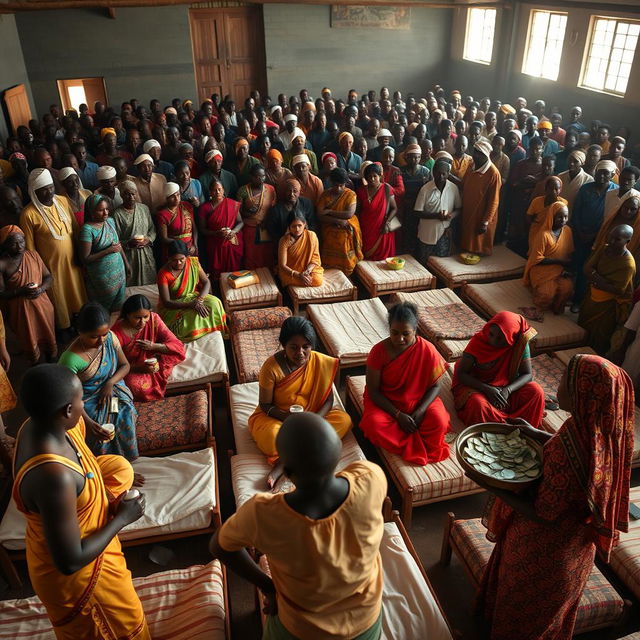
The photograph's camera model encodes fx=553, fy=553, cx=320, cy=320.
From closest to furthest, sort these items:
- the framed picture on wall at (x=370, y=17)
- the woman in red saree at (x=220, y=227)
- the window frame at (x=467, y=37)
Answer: the woman in red saree at (x=220, y=227)
the window frame at (x=467, y=37)
the framed picture on wall at (x=370, y=17)

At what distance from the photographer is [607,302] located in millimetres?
5547

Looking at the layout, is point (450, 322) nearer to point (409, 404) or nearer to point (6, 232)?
point (409, 404)

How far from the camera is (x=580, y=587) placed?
267cm

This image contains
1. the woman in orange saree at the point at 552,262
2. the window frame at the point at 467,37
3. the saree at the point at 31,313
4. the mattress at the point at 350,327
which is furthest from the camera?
the window frame at the point at 467,37

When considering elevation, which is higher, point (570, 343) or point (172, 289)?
point (172, 289)

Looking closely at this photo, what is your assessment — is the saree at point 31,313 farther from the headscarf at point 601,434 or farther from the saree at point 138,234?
the headscarf at point 601,434

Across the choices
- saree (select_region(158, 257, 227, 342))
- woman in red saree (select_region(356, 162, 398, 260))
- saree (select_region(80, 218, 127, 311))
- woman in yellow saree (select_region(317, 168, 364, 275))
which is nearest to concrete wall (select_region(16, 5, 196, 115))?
woman in red saree (select_region(356, 162, 398, 260))

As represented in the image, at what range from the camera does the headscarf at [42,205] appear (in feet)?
18.0

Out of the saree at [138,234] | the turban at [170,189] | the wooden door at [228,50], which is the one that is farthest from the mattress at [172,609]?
the wooden door at [228,50]

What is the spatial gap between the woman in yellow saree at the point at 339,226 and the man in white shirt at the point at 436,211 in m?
0.87

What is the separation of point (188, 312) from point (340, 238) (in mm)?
2290

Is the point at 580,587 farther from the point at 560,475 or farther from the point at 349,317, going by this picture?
the point at 349,317

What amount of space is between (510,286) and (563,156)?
2955 mm

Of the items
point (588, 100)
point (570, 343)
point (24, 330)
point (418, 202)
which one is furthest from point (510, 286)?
point (588, 100)
